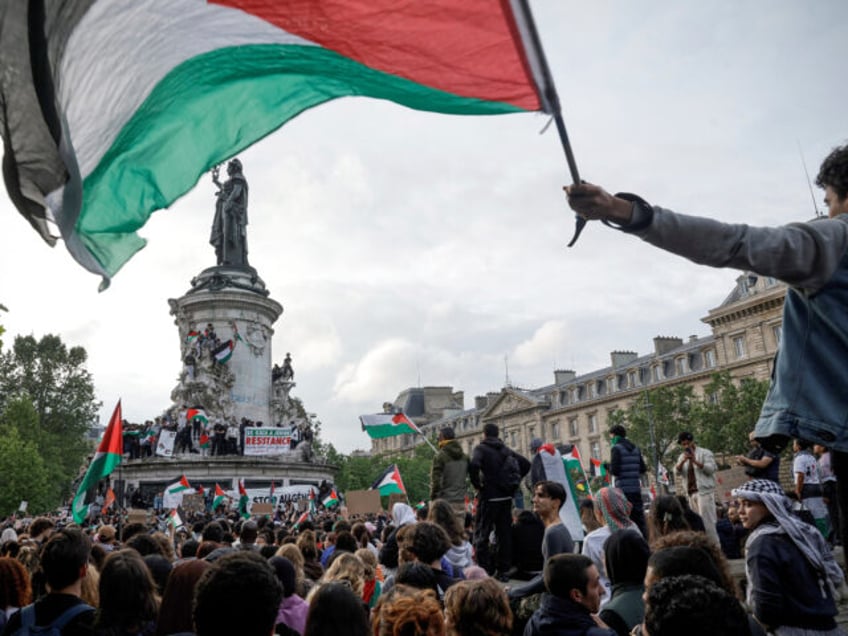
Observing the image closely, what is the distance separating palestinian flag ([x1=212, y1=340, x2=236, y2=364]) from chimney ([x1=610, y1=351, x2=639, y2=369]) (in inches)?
2132

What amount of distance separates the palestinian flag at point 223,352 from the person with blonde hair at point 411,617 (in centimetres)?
3122

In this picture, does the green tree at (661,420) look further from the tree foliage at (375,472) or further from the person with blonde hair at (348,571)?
the person with blonde hair at (348,571)

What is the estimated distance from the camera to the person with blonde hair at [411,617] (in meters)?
3.72

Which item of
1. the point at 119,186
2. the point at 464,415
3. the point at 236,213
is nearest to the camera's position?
the point at 119,186

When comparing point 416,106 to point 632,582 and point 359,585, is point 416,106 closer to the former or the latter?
point 632,582

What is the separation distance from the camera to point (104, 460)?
1107 centimetres

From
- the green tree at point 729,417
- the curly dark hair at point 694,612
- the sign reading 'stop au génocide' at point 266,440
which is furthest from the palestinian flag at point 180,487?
the green tree at point 729,417

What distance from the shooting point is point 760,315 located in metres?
57.7

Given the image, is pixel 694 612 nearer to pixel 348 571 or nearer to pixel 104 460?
pixel 348 571

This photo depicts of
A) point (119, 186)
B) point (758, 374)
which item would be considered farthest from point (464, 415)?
point (119, 186)

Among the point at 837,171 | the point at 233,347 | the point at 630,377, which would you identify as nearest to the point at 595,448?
the point at 630,377

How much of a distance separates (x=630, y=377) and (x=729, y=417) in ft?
82.6

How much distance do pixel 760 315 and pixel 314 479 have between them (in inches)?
1628

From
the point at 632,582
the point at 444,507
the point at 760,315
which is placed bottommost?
the point at 632,582
